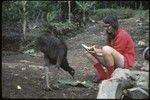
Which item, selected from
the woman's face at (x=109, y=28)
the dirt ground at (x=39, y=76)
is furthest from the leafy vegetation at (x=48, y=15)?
the woman's face at (x=109, y=28)

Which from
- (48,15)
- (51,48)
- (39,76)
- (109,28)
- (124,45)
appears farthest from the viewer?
(48,15)

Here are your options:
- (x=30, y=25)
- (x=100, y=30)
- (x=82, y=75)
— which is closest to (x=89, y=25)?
(x=100, y=30)

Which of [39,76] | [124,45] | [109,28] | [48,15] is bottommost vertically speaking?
[48,15]

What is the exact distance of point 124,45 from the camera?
7.66 meters

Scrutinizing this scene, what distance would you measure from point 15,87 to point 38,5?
1278 centimetres

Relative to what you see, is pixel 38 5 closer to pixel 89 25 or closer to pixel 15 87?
pixel 89 25

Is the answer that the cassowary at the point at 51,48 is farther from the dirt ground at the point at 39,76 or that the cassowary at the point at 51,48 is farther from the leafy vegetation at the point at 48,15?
the leafy vegetation at the point at 48,15

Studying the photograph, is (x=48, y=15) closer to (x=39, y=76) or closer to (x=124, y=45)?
(x=39, y=76)

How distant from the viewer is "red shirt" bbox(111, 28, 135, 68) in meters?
7.59

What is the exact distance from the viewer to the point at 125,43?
25.0ft

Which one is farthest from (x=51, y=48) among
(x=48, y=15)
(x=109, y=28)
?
(x=48, y=15)

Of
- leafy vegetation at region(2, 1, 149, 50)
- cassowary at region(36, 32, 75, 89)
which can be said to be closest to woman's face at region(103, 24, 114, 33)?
cassowary at region(36, 32, 75, 89)

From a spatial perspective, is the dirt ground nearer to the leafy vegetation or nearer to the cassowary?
the cassowary

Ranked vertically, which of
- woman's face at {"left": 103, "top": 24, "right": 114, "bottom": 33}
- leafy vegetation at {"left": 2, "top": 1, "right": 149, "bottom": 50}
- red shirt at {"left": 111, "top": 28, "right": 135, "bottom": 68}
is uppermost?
woman's face at {"left": 103, "top": 24, "right": 114, "bottom": 33}
